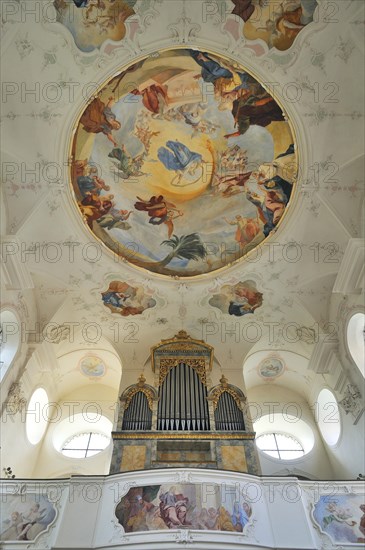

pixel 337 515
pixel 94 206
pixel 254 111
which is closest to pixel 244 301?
pixel 94 206

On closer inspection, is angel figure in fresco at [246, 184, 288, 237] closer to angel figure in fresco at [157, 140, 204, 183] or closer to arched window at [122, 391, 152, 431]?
angel figure in fresco at [157, 140, 204, 183]

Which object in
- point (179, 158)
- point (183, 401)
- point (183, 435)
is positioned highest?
point (179, 158)

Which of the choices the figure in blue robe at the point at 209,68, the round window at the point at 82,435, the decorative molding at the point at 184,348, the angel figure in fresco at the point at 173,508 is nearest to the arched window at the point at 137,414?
the decorative molding at the point at 184,348

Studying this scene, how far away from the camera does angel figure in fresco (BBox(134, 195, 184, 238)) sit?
14.8 meters

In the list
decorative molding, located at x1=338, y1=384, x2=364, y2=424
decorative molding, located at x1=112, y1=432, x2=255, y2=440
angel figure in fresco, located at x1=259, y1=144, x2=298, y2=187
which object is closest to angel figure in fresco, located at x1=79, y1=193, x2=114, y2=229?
angel figure in fresco, located at x1=259, y1=144, x2=298, y2=187

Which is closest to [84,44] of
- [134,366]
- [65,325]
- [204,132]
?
[204,132]

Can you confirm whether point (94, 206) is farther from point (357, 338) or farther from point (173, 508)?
point (357, 338)

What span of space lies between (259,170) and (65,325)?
9.07 metres

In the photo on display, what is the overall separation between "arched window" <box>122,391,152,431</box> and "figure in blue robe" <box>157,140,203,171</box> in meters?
7.97

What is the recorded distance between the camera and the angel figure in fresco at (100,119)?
1253cm

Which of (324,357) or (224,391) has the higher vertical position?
(324,357)

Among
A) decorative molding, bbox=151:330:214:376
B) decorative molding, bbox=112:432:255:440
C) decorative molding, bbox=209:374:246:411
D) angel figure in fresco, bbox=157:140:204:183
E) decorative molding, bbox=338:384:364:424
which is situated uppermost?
angel figure in fresco, bbox=157:140:204:183

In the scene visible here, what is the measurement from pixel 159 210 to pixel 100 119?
3591 millimetres

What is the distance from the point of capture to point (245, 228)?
15.1m
